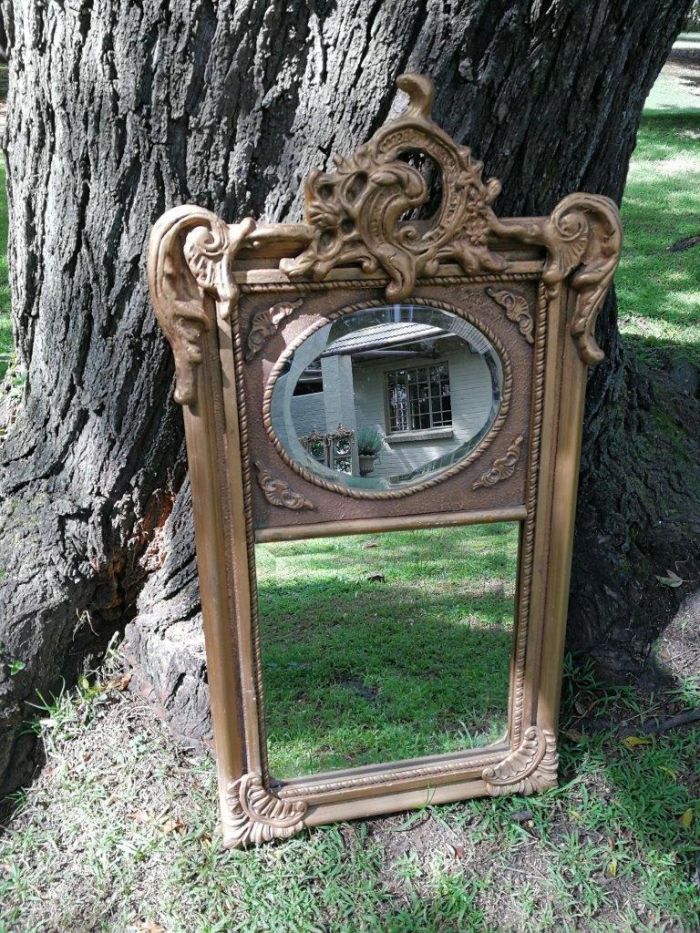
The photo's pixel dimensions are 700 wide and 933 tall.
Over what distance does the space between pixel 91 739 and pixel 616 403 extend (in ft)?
6.90

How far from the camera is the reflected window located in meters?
1.89

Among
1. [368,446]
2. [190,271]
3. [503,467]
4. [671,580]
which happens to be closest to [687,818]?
[671,580]

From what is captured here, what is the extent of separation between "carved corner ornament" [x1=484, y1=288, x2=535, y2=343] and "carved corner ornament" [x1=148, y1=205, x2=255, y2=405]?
0.60 m

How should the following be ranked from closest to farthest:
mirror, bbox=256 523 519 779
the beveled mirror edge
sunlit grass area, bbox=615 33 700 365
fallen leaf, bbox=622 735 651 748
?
the beveled mirror edge < mirror, bbox=256 523 519 779 < fallen leaf, bbox=622 735 651 748 < sunlit grass area, bbox=615 33 700 365

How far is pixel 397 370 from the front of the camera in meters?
1.87

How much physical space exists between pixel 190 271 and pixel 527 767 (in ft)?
5.63

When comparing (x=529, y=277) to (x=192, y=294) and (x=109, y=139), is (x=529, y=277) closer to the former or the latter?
(x=192, y=294)

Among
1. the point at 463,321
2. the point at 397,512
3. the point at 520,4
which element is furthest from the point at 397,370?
the point at 520,4

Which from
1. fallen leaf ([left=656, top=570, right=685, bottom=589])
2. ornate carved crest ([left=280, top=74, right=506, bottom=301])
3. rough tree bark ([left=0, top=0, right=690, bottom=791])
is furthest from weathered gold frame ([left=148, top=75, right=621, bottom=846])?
fallen leaf ([left=656, top=570, right=685, bottom=589])

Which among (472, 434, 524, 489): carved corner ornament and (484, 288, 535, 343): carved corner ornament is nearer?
(484, 288, 535, 343): carved corner ornament

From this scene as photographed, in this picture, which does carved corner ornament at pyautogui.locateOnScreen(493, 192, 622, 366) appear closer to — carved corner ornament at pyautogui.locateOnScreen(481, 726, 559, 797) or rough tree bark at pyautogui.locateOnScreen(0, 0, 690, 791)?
rough tree bark at pyautogui.locateOnScreen(0, 0, 690, 791)

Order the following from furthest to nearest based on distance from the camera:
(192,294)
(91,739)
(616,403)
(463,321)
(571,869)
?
(616,403)
(91,739)
(571,869)
(463,321)
(192,294)

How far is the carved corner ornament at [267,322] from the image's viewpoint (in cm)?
180

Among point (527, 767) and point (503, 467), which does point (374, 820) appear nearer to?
point (527, 767)
